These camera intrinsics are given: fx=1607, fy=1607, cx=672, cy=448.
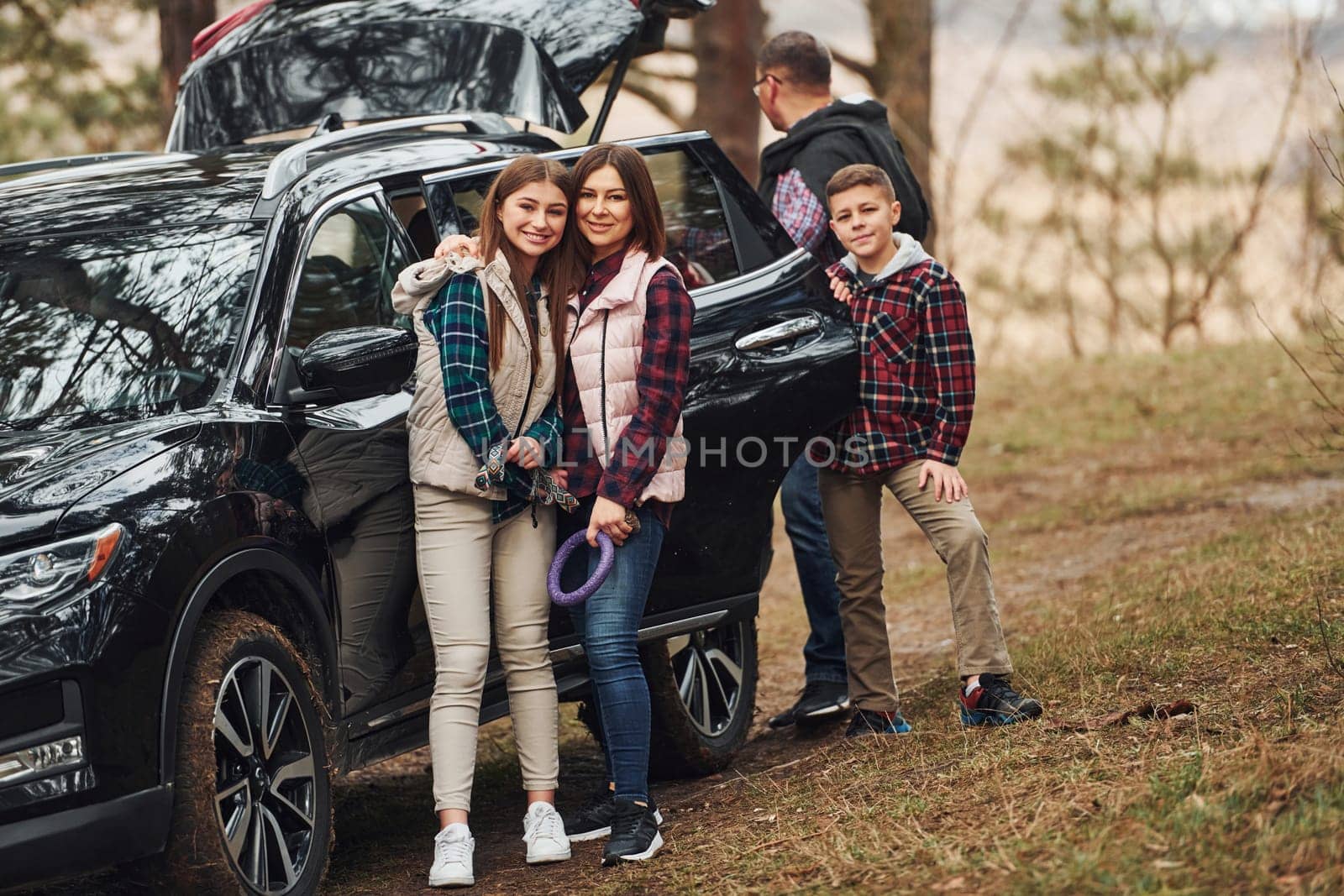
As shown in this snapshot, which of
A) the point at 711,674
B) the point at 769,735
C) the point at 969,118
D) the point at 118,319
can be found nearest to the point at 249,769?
the point at 118,319

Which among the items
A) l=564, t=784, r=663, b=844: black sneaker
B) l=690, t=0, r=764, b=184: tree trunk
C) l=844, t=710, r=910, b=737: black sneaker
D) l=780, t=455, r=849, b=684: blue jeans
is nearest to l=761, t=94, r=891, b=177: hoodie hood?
l=780, t=455, r=849, b=684: blue jeans

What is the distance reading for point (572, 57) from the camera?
6.06 metres

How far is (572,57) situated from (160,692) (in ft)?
11.2

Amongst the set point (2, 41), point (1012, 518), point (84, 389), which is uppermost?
point (2, 41)

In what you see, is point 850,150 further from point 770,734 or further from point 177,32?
point 177,32

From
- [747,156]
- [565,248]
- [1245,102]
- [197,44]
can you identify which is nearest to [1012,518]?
[747,156]

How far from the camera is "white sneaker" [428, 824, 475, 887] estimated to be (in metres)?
4.12

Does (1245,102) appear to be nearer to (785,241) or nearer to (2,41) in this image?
(2,41)

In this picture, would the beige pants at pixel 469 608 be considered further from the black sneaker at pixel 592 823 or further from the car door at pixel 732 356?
the car door at pixel 732 356

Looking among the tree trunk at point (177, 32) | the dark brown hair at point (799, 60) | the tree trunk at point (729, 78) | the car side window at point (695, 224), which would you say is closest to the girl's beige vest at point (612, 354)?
the car side window at point (695, 224)

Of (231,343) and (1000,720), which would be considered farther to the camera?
(1000,720)

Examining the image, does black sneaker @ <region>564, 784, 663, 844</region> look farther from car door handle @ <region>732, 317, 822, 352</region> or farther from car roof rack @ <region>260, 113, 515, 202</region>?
car roof rack @ <region>260, 113, 515, 202</region>

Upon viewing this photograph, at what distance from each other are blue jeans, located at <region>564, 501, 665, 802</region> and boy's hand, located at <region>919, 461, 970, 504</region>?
1131mm

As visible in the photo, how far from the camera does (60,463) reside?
11.6 feet
